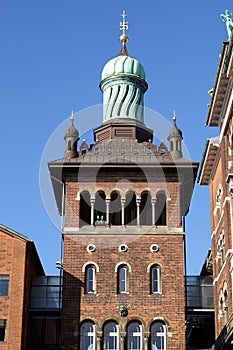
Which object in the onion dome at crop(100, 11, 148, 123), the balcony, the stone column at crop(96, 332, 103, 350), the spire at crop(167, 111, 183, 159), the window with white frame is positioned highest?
the onion dome at crop(100, 11, 148, 123)

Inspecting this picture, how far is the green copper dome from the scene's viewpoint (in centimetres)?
5922

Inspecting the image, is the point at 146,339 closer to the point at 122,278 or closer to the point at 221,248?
the point at 122,278

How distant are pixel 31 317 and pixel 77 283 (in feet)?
14.5

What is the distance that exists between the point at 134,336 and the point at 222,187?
1045 centimetres

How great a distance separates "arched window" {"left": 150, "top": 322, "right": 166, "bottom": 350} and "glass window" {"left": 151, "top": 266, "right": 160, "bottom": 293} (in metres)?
2.07

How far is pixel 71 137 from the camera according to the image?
5409 centimetres

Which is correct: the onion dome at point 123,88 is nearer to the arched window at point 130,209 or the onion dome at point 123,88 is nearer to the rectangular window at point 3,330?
the arched window at point 130,209

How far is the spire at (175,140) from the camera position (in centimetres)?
5331

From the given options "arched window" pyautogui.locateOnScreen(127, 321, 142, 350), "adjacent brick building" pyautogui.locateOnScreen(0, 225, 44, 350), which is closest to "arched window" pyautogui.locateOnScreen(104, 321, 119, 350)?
"arched window" pyautogui.locateOnScreen(127, 321, 142, 350)

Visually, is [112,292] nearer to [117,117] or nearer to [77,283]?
[77,283]

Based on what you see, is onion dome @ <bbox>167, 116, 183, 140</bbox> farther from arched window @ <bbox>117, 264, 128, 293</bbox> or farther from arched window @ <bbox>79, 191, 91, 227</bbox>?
arched window @ <bbox>117, 264, 128, 293</bbox>

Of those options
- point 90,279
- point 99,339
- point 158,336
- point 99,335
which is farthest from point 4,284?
point 158,336

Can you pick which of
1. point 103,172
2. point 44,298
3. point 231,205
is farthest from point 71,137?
point 231,205

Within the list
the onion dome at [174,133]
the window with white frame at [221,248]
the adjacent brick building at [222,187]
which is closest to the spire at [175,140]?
the onion dome at [174,133]
